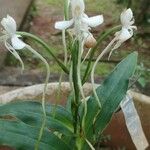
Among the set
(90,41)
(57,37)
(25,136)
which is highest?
(57,37)

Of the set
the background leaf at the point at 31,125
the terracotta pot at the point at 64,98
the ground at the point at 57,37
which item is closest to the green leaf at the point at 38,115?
the background leaf at the point at 31,125

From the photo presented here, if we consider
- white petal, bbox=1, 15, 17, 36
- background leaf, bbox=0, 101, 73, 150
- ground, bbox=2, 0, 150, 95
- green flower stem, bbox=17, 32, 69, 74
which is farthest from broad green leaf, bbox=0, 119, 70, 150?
ground, bbox=2, 0, 150, 95

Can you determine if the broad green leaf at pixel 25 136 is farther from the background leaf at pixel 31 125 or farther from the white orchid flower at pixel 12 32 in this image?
the white orchid flower at pixel 12 32

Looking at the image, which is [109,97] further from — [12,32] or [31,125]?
[12,32]

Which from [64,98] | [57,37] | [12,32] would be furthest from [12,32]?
[57,37]

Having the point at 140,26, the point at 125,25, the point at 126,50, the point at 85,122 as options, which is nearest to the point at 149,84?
the point at 126,50

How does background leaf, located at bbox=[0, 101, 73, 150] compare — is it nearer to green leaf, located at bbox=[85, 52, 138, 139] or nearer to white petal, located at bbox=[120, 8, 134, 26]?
green leaf, located at bbox=[85, 52, 138, 139]

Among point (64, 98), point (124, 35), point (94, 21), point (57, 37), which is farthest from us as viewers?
point (57, 37)

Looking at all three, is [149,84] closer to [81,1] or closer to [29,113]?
[29,113]
